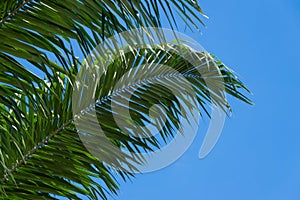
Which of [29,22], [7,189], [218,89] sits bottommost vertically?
[7,189]

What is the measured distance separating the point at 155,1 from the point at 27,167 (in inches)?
44.0

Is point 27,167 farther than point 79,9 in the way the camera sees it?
Yes

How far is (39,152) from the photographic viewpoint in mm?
2402

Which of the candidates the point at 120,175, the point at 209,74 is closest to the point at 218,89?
the point at 209,74

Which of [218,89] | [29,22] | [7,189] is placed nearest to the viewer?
[29,22]

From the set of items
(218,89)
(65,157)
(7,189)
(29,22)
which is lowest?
(7,189)

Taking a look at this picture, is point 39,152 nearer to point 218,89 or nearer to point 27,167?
point 27,167

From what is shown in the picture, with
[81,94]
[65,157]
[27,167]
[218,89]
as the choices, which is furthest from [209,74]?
[27,167]

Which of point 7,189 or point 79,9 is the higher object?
point 79,9

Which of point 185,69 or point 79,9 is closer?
point 79,9

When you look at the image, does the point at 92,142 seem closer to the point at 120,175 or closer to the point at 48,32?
the point at 120,175

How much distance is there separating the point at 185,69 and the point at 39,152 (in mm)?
757

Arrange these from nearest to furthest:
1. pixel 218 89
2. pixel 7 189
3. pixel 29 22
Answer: pixel 29 22
pixel 7 189
pixel 218 89

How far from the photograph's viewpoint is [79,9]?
1668 mm
